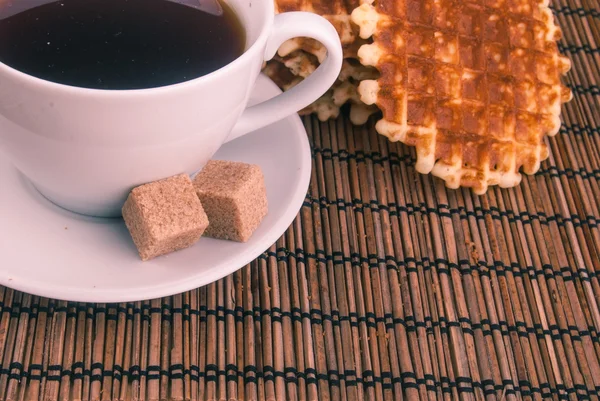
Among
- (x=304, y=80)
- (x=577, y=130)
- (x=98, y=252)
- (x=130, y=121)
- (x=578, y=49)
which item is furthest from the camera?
(x=578, y=49)

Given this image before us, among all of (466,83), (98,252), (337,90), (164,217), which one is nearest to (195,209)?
(164,217)

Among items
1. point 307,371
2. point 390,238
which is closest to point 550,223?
point 390,238

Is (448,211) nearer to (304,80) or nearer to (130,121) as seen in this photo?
(304,80)

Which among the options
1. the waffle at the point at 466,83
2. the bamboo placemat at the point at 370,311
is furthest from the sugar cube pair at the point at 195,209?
the waffle at the point at 466,83

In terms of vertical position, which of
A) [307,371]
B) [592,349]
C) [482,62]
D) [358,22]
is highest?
[358,22]

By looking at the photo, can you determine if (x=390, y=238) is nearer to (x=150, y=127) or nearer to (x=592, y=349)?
(x=592, y=349)

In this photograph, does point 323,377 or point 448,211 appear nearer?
point 323,377

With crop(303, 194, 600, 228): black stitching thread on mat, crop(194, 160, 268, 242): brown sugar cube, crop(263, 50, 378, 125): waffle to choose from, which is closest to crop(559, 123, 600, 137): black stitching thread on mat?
crop(303, 194, 600, 228): black stitching thread on mat
